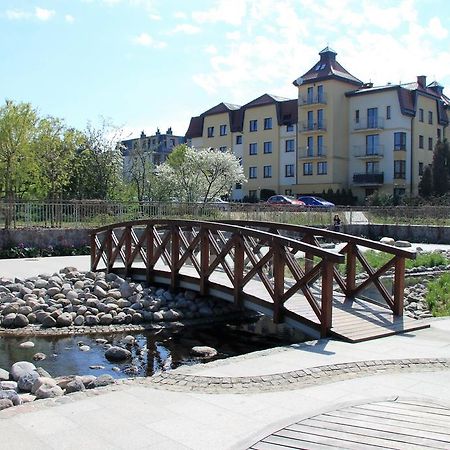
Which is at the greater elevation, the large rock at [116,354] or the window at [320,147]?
the window at [320,147]

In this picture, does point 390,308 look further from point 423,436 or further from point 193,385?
point 423,436

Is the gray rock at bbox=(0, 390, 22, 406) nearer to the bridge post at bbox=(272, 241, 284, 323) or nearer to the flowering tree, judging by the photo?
the bridge post at bbox=(272, 241, 284, 323)

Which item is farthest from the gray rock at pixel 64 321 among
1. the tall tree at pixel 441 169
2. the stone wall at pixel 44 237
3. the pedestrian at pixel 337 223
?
the tall tree at pixel 441 169

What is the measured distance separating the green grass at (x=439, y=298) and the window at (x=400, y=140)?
124 feet

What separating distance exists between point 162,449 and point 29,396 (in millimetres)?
2599

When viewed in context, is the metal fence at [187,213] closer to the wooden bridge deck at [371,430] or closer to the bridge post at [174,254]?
the bridge post at [174,254]

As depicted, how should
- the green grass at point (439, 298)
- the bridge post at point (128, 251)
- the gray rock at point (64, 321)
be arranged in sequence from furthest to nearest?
the bridge post at point (128, 251)
the green grass at point (439, 298)
the gray rock at point (64, 321)

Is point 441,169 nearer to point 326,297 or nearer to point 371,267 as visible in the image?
point 371,267

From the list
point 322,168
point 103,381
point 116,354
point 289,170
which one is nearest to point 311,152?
point 322,168

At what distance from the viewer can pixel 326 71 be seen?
177 ft

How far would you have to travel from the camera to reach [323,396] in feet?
19.3

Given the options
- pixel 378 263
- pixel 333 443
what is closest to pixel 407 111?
pixel 378 263

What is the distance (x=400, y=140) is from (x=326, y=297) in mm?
45669

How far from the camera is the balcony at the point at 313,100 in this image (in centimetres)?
5312
